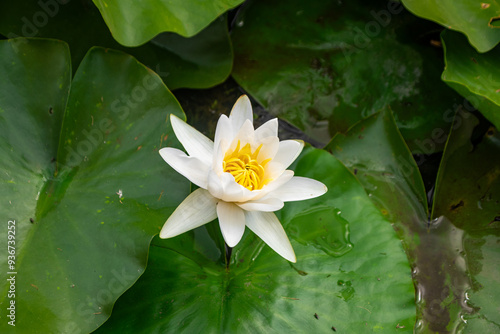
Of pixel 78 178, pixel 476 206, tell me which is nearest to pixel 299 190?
pixel 78 178

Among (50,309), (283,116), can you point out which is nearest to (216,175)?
(50,309)

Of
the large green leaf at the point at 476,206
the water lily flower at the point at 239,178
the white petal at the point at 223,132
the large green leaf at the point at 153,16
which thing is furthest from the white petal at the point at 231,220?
the large green leaf at the point at 476,206

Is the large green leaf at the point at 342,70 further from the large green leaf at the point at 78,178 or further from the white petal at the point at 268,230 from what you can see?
the white petal at the point at 268,230

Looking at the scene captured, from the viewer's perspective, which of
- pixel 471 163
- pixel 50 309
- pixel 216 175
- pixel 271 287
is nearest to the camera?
pixel 216 175

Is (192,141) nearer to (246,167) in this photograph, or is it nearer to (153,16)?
(246,167)

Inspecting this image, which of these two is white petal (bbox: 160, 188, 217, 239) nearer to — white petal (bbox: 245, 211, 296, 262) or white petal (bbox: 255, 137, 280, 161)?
white petal (bbox: 245, 211, 296, 262)

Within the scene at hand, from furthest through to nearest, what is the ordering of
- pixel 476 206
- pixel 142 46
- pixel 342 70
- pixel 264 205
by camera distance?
pixel 342 70 → pixel 142 46 → pixel 476 206 → pixel 264 205

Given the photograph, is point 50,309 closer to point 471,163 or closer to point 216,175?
point 216,175

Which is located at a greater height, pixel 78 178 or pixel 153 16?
pixel 153 16

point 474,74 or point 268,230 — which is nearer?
point 268,230
